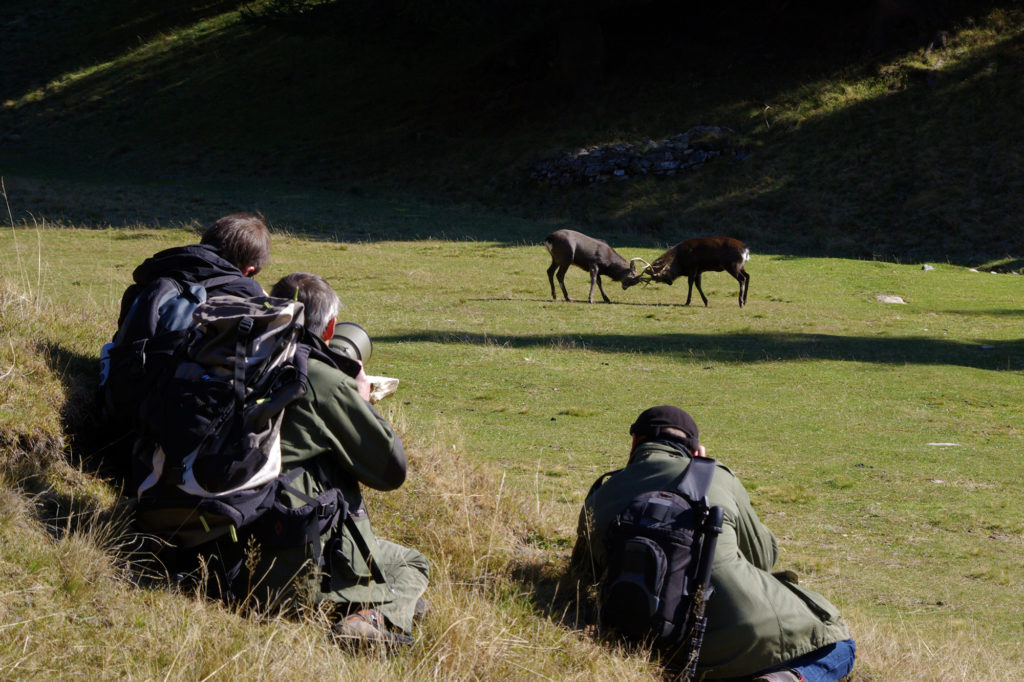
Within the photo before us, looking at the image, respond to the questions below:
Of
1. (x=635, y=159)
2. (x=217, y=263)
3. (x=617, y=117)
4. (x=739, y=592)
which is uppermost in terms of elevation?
(x=617, y=117)

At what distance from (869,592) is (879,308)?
1523 cm

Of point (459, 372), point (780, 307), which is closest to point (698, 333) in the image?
point (780, 307)

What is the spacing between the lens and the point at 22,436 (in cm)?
521

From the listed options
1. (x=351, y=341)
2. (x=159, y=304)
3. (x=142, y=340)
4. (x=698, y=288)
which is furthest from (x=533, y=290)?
(x=142, y=340)

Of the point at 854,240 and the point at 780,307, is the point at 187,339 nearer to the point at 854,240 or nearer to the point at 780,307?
the point at 780,307

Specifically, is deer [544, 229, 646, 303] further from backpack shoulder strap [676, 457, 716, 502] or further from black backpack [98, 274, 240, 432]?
backpack shoulder strap [676, 457, 716, 502]

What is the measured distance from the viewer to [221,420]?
13.1ft

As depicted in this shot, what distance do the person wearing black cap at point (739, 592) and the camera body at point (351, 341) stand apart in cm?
151

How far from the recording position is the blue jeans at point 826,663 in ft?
16.0

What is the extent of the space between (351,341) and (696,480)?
206 cm

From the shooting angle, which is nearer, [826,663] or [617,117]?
[826,663]

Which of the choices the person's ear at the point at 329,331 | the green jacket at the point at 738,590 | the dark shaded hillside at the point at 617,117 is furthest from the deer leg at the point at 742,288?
the person's ear at the point at 329,331

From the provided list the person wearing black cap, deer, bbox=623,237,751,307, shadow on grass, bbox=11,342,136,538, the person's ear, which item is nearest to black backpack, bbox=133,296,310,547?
shadow on grass, bbox=11,342,136,538

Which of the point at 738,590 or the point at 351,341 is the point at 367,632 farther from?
the point at 351,341
